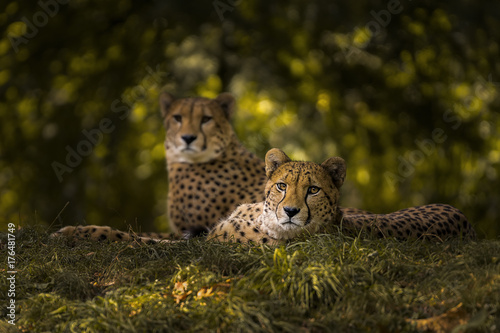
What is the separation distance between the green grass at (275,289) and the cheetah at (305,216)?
0.51 feet

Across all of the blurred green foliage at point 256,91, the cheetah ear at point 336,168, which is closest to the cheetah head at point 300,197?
the cheetah ear at point 336,168

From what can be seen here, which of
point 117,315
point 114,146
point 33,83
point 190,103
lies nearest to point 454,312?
point 117,315

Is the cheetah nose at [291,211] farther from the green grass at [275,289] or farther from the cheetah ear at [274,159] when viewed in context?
the cheetah ear at [274,159]

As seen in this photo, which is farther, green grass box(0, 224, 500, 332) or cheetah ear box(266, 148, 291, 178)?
cheetah ear box(266, 148, 291, 178)

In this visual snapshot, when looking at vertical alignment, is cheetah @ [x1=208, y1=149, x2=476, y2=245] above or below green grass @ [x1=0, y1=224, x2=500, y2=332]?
above

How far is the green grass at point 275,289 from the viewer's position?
110 inches

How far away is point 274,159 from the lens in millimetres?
3939

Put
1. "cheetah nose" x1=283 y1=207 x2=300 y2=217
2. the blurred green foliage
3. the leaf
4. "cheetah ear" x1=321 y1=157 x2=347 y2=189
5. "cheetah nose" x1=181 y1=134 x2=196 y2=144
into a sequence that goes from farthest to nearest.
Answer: the blurred green foliage < "cheetah nose" x1=181 y1=134 x2=196 y2=144 < "cheetah ear" x1=321 y1=157 x2=347 y2=189 < "cheetah nose" x1=283 y1=207 x2=300 y2=217 < the leaf

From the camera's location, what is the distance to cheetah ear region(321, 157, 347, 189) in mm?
3898

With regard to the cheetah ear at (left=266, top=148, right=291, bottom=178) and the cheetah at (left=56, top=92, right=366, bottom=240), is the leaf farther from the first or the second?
the cheetah at (left=56, top=92, right=366, bottom=240)

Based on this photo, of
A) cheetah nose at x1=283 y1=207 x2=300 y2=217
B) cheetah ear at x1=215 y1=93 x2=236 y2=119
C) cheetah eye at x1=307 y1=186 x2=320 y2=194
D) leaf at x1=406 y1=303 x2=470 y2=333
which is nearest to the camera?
leaf at x1=406 y1=303 x2=470 y2=333

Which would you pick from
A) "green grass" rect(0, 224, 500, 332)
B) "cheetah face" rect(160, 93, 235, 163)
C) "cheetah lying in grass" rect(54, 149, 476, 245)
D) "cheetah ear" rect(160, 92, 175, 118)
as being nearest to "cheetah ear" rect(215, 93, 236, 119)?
"cheetah face" rect(160, 93, 235, 163)

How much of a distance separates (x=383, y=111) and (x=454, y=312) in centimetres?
427

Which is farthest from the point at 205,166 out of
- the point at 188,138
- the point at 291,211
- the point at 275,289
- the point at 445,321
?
the point at 445,321
